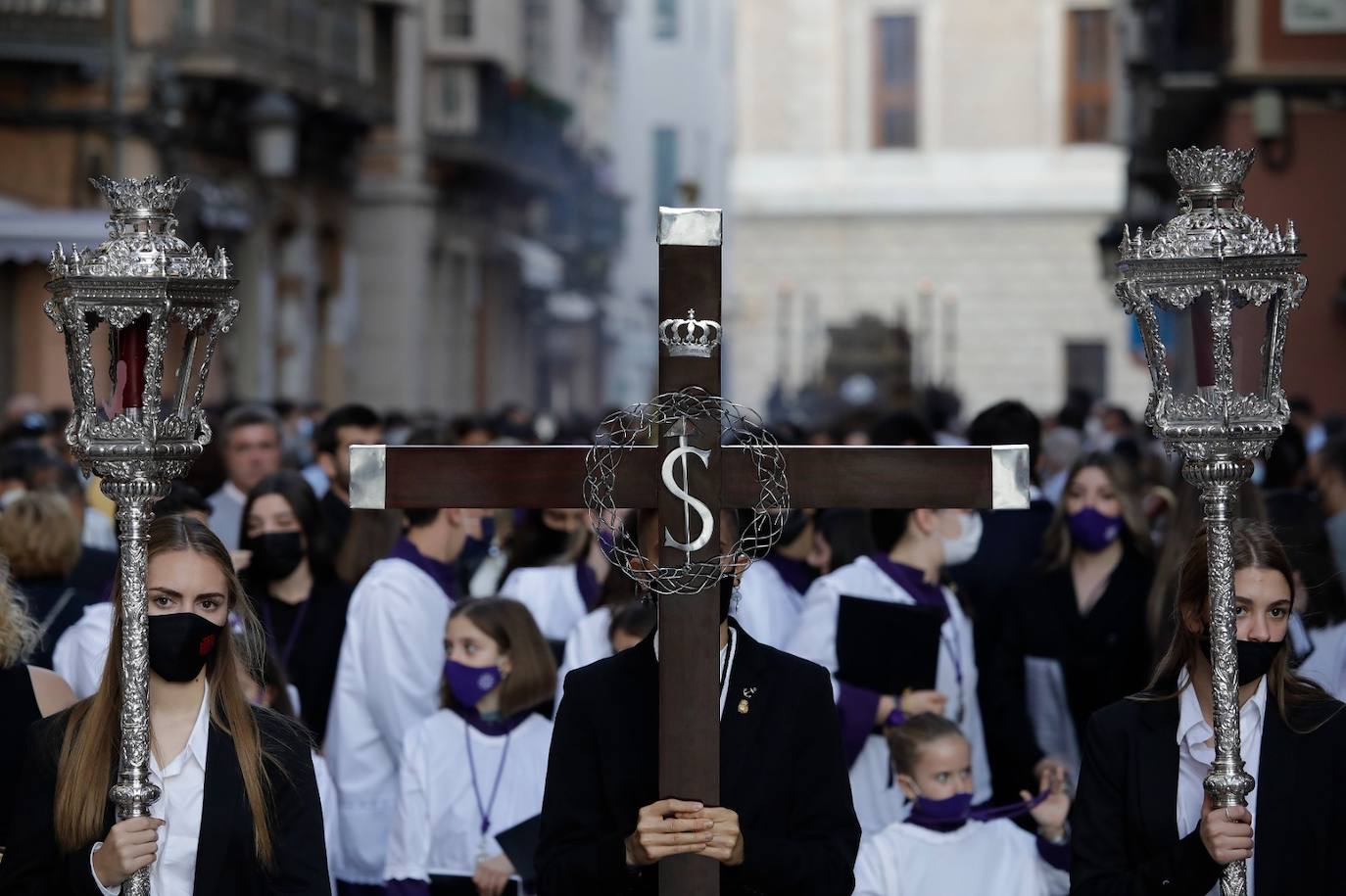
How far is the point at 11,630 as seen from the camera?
493cm

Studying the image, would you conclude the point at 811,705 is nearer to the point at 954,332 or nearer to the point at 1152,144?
the point at 1152,144

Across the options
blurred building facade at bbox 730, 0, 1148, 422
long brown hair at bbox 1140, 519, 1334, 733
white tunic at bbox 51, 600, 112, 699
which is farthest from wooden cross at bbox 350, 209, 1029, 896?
blurred building facade at bbox 730, 0, 1148, 422

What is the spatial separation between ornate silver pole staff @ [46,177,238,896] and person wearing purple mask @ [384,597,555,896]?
6.95 feet

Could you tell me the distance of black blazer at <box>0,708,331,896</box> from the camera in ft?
13.0

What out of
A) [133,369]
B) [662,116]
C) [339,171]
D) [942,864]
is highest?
[662,116]

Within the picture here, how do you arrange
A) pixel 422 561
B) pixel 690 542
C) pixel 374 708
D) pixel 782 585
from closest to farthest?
pixel 690 542 < pixel 374 708 < pixel 422 561 < pixel 782 585

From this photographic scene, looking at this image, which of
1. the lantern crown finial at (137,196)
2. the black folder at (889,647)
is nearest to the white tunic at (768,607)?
the black folder at (889,647)

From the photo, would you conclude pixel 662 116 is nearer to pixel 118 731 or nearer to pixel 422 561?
pixel 422 561

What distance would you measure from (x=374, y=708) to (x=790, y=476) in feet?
9.49

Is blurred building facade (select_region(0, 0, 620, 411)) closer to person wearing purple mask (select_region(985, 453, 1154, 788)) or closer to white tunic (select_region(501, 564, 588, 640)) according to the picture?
white tunic (select_region(501, 564, 588, 640))

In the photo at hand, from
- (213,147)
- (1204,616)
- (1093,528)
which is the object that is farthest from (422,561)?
(213,147)

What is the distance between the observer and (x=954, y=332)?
4500 centimetres

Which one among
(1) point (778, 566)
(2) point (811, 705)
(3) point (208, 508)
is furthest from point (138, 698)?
(1) point (778, 566)

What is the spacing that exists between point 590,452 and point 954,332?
4151cm
